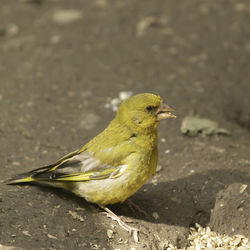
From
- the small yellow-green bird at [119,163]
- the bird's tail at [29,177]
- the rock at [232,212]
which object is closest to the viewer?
the small yellow-green bird at [119,163]

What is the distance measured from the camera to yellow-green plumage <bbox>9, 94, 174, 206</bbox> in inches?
168

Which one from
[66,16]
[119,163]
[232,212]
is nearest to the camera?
[119,163]

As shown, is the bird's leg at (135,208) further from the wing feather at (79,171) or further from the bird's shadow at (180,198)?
the wing feather at (79,171)

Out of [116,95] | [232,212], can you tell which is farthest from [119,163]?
[116,95]

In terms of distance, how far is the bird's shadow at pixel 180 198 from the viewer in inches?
182

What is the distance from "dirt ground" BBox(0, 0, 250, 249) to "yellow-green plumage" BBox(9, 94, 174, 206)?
225mm

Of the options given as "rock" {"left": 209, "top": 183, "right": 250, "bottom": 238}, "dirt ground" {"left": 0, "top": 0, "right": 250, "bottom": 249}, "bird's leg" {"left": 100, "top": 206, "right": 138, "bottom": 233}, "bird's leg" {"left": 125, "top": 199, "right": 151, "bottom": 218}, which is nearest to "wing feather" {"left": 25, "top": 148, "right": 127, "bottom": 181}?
"dirt ground" {"left": 0, "top": 0, "right": 250, "bottom": 249}

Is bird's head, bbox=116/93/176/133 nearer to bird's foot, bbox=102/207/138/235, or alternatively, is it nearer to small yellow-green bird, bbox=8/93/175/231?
small yellow-green bird, bbox=8/93/175/231

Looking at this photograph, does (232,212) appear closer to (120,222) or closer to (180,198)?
(180,198)

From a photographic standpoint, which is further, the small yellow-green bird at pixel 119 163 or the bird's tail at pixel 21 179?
the bird's tail at pixel 21 179

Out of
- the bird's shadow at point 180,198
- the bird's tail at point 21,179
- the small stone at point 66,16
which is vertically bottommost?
the bird's shadow at point 180,198

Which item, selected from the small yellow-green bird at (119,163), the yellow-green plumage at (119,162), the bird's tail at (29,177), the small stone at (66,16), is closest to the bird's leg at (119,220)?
the small yellow-green bird at (119,163)

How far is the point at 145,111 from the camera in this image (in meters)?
4.30

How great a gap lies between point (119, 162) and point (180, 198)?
94cm
